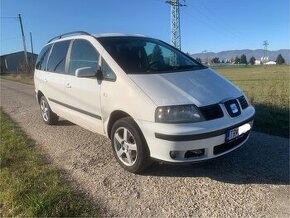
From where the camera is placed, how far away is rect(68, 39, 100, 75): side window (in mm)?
5062

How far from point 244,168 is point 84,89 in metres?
2.47

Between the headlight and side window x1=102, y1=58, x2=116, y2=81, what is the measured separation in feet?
3.22

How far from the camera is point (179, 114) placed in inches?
155

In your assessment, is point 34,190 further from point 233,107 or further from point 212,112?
point 233,107

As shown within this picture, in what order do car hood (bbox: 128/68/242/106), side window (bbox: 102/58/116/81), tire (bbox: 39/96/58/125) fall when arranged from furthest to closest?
tire (bbox: 39/96/58/125) → side window (bbox: 102/58/116/81) → car hood (bbox: 128/68/242/106)

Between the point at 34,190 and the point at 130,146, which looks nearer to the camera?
the point at 34,190

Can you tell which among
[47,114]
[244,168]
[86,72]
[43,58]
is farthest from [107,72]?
[43,58]

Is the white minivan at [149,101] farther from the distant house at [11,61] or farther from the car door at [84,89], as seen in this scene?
the distant house at [11,61]

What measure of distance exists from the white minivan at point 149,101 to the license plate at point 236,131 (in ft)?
0.04

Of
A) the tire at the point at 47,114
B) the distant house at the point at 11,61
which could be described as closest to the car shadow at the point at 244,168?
the tire at the point at 47,114

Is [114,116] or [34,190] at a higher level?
[114,116]

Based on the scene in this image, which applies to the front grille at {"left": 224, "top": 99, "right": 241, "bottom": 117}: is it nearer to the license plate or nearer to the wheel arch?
the license plate

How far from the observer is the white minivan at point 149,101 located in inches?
155

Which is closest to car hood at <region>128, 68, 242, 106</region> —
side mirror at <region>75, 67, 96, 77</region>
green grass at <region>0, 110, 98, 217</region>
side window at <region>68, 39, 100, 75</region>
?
side mirror at <region>75, 67, 96, 77</region>
